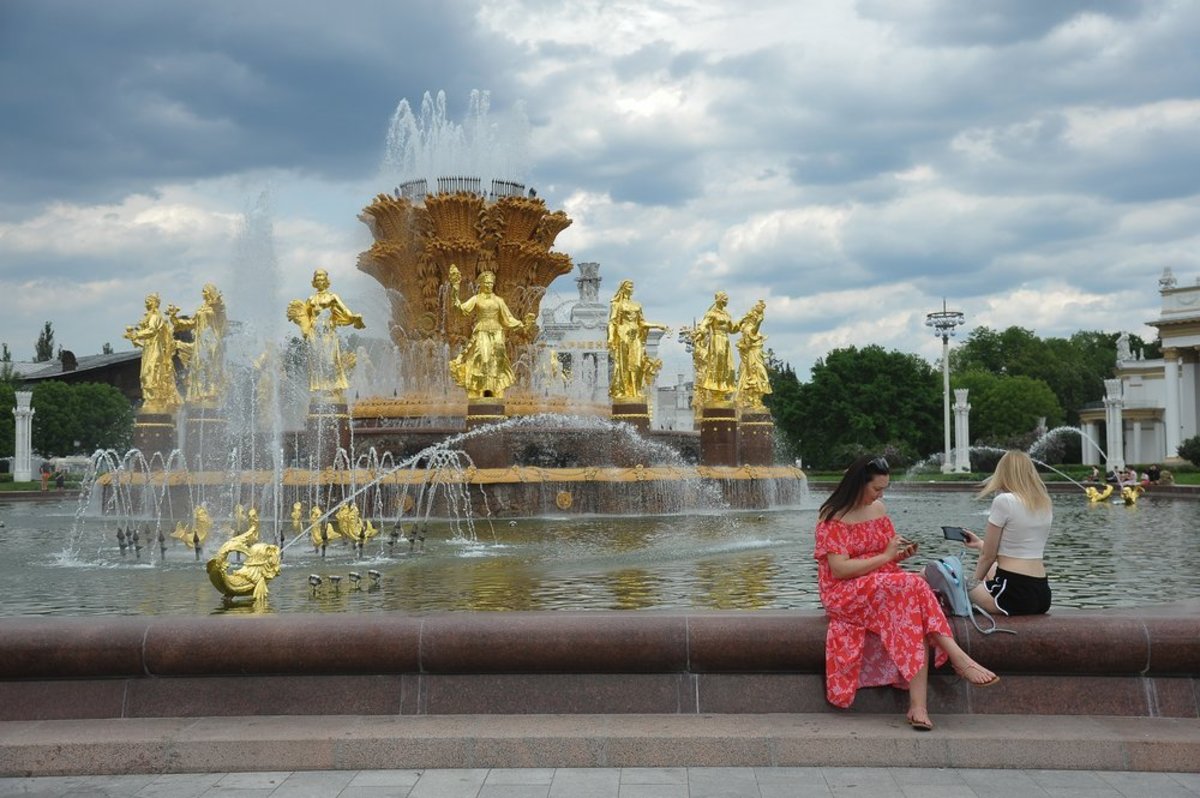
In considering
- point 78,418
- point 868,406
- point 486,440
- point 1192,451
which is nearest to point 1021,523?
point 486,440

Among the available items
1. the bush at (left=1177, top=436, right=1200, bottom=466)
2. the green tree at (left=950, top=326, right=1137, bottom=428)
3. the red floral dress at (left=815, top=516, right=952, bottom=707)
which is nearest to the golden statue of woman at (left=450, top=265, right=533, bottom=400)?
the red floral dress at (left=815, top=516, right=952, bottom=707)

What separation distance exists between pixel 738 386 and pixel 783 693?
66.5 feet

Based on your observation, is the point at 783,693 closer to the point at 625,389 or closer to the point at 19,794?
the point at 19,794

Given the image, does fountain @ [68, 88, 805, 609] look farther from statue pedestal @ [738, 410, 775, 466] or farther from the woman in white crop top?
the woman in white crop top

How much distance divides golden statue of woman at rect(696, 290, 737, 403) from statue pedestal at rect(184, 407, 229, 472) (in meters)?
10.8

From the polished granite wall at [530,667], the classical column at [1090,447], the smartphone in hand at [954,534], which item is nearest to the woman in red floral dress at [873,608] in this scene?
the polished granite wall at [530,667]

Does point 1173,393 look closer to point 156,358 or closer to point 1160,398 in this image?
point 1160,398

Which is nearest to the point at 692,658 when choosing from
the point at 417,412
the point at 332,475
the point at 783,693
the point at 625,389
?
the point at 783,693

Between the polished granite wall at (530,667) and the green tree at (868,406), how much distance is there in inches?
2330

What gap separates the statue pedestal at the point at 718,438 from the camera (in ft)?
78.4

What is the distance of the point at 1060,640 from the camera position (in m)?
5.71

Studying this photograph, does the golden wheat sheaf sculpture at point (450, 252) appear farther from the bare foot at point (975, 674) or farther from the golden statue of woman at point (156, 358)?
the bare foot at point (975, 674)

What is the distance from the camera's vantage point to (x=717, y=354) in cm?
2448

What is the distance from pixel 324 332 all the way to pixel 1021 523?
60.0 ft
